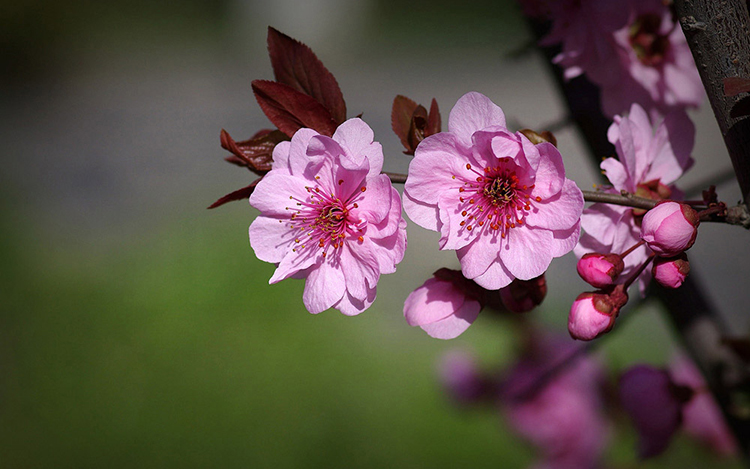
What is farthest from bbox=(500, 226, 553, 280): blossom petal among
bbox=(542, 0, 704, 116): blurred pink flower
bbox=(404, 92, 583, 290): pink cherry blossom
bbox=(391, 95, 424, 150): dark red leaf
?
bbox=(542, 0, 704, 116): blurred pink flower

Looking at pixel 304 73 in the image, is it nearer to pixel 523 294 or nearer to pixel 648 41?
pixel 523 294

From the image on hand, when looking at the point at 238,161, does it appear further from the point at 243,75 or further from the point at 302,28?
the point at 302,28

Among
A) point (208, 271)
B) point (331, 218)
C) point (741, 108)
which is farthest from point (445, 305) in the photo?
point (208, 271)

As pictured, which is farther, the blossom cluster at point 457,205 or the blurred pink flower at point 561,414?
the blurred pink flower at point 561,414

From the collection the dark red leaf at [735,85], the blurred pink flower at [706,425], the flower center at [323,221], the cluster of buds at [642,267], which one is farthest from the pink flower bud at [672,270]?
the blurred pink flower at [706,425]

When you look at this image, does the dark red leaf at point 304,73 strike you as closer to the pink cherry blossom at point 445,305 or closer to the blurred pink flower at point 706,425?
the pink cherry blossom at point 445,305

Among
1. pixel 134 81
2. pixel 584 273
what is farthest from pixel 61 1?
pixel 584 273
